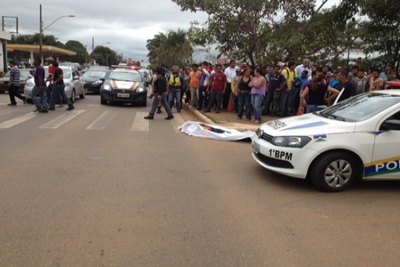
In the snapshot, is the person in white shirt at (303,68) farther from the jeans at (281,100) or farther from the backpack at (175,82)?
the backpack at (175,82)

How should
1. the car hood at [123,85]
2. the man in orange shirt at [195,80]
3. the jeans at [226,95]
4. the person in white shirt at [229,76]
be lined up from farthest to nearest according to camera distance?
the car hood at [123,85], the man in orange shirt at [195,80], the jeans at [226,95], the person in white shirt at [229,76]

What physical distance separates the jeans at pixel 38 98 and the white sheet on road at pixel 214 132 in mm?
5323

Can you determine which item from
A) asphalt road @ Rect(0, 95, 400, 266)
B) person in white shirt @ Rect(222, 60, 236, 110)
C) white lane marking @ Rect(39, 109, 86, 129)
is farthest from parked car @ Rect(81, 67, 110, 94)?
asphalt road @ Rect(0, 95, 400, 266)

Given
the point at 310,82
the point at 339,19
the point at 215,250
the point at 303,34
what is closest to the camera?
the point at 215,250

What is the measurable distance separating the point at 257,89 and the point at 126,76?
7853mm

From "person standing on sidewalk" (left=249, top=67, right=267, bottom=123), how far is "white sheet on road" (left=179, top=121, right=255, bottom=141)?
82.4 inches

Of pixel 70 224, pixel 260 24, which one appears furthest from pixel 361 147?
pixel 260 24

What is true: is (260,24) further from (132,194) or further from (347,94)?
(132,194)

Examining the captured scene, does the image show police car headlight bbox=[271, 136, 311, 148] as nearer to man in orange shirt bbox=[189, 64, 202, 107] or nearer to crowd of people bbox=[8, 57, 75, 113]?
crowd of people bbox=[8, 57, 75, 113]

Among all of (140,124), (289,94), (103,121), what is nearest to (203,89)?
(289,94)

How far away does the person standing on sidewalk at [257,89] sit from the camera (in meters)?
12.3

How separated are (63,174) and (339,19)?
8.11 m

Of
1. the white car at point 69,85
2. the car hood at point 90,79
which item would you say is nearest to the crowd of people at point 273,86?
the white car at point 69,85

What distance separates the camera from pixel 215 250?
4.20m
